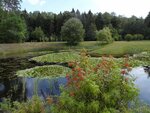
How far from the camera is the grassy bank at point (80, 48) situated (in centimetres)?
5203

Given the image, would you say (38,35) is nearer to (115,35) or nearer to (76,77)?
(115,35)

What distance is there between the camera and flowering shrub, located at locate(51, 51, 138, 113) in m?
8.35

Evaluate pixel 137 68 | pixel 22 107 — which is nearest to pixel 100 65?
pixel 22 107

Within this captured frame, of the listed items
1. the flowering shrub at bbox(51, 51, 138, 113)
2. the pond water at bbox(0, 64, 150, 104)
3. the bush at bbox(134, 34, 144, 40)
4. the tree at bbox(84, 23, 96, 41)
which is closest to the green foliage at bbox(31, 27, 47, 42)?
the tree at bbox(84, 23, 96, 41)

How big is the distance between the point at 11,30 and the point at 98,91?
60148 mm

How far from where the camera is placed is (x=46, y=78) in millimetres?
28203

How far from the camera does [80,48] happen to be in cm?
6328

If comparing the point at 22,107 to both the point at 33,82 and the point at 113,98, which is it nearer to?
the point at 113,98

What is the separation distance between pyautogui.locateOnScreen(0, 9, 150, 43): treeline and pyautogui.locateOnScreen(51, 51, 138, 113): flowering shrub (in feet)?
184

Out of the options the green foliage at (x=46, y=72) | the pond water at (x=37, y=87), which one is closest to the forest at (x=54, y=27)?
the green foliage at (x=46, y=72)

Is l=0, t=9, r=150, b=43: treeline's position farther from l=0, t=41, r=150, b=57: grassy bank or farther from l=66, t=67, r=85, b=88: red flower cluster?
l=66, t=67, r=85, b=88: red flower cluster

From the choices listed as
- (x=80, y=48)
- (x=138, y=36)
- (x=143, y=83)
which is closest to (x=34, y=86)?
(x=143, y=83)

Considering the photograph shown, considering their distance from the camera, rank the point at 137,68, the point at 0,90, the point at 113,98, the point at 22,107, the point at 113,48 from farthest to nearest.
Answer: the point at 113,48
the point at 137,68
the point at 0,90
the point at 22,107
the point at 113,98

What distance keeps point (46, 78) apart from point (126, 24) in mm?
52400
